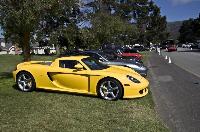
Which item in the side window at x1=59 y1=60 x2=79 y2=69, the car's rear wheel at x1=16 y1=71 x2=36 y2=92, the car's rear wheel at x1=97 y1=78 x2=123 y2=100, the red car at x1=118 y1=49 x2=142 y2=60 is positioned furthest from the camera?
the red car at x1=118 y1=49 x2=142 y2=60

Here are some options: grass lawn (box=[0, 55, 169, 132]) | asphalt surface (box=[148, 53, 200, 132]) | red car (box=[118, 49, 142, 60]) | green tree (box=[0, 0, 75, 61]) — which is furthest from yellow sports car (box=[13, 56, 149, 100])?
red car (box=[118, 49, 142, 60])

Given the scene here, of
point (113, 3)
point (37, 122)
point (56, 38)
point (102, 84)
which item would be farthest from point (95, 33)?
point (113, 3)

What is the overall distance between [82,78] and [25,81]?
6.86 ft

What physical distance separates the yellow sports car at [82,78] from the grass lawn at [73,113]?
0.80 ft

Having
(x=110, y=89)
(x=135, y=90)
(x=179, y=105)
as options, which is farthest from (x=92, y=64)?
(x=179, y=105)

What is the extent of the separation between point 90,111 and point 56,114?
2.68ft

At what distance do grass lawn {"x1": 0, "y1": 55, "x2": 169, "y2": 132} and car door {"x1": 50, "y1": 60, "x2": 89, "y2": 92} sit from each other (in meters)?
0.26

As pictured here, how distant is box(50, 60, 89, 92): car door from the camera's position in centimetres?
1043

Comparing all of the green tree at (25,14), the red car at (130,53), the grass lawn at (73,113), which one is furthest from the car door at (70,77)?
the red car at (130,53)

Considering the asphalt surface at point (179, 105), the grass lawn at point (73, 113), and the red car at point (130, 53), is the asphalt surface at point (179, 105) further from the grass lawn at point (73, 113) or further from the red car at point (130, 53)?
the red car at point (130, 53)

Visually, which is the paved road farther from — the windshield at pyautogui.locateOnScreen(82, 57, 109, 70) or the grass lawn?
the grass lawn

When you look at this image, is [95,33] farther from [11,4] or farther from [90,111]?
[90,111]

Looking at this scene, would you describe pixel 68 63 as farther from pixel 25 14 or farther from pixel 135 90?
pixel 25 14

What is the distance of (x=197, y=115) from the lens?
26.9ft
